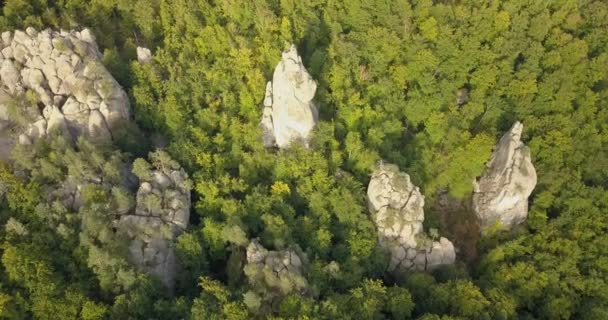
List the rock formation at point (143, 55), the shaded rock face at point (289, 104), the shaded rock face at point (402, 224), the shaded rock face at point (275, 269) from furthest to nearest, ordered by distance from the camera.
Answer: the rock formation at point (143, 55)
the shaded rock face at point (289, 104)
the shaded rock face at point (402, 224)
the shaded rock face at point (275, 269)

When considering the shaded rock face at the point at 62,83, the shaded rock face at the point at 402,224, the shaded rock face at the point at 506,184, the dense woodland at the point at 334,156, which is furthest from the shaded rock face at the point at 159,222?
the shaded rock face at the point at 506,184

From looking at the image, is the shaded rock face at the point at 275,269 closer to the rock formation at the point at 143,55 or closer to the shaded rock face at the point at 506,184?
the shaded rock face at the point at 506,184

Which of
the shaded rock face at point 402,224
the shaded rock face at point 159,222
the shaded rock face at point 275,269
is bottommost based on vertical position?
the shaded rock face at point 159,222

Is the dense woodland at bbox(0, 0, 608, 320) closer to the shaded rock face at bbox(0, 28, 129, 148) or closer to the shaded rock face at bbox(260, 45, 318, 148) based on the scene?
the shaded rock face at bbox(260, 45, 318, 148)

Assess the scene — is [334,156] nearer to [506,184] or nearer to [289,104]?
[289,104]

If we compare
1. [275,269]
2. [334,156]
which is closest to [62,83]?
[334,156]

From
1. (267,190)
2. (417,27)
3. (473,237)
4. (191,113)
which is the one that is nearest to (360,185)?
(267,190)

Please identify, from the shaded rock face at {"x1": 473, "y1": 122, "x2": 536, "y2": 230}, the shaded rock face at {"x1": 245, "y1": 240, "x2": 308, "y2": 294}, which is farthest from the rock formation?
the shaded rock face at {"x1": 473, "y1": 122, "x2": 536, "y2": 230}
